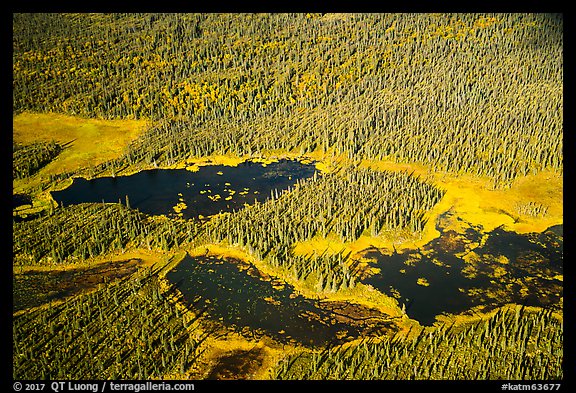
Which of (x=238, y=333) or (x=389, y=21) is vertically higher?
(x=389, y=21)

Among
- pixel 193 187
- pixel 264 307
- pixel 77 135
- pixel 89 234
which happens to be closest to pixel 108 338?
pixel 264 307

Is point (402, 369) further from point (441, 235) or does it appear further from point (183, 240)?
point (183, 240)

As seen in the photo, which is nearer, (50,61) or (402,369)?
(402,369)

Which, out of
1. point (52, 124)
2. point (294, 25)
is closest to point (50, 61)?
point (52, 124)

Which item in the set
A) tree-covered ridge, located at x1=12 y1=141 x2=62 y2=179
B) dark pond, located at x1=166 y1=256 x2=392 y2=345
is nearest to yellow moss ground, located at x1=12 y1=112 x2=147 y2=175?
tree-covered ridge, located at x1=12 y1=141 x2=62 y2=179

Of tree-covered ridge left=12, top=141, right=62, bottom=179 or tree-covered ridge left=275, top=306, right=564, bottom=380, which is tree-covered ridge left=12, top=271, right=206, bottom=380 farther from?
tree-covered ridge left=12, top=141, right=62, bottom=179
